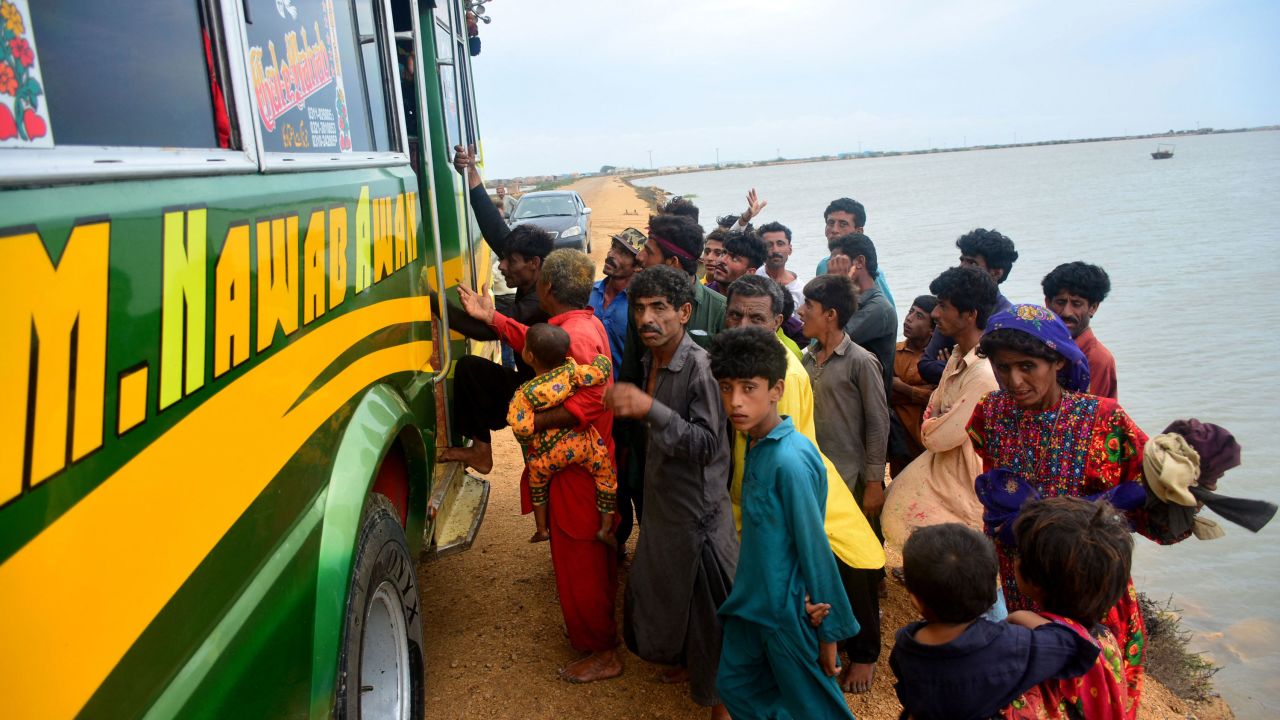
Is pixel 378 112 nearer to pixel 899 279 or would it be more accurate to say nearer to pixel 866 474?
pixel 866 474

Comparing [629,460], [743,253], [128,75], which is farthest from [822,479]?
[743,253]

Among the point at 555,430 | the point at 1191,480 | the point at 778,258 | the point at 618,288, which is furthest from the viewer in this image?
the point at 778,258

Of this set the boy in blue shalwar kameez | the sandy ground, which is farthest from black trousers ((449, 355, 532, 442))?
the boy in blue shalwar kameez

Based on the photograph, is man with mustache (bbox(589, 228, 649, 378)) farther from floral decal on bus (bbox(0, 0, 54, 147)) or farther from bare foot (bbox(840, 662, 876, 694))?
floral decal on bus (bbox(0, 0, 54, 147))

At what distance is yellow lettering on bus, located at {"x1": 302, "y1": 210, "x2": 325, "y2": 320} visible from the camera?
6.02 feet

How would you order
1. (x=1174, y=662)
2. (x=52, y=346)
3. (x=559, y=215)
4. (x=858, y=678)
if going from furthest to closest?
(x=559, y=215)
(x=1174, y=662)
(x=858, y=678)
(x=52, y=346)

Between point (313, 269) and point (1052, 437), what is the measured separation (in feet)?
7.07

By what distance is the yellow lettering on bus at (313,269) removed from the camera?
183cm

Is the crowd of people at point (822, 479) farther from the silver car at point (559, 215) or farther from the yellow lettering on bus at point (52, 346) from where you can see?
the silver car at point (559, 215)

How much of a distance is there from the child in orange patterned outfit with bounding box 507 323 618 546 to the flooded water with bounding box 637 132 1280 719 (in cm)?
389

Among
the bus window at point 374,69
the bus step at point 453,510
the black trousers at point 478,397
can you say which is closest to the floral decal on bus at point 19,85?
the bus window at point 374,69

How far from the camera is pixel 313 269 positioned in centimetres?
189

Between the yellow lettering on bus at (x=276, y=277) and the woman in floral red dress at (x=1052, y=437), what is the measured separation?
78.7 inches

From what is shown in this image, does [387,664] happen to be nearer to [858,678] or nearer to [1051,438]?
[858,678]
